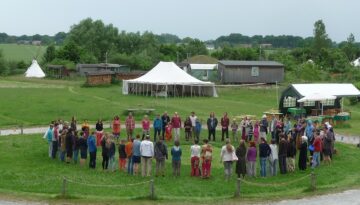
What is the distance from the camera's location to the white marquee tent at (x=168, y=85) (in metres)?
48.8

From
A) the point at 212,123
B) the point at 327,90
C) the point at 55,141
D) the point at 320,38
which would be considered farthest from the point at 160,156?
the point at 320,38

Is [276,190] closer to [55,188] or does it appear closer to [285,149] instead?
[285,149]

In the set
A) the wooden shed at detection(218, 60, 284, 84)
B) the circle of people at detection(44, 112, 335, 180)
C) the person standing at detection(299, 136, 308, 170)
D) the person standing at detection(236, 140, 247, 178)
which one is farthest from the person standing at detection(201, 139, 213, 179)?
the wooden shed at detection(218, 60, 284, 84)

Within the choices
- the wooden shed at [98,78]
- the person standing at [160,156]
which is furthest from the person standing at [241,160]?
the wooden shed at [98,78]

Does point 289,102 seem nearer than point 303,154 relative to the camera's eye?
No

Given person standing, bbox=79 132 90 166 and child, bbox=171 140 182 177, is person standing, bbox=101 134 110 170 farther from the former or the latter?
child, bbox=171 140 182 177

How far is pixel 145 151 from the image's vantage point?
18.7 metres

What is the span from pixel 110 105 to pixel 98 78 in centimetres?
1913

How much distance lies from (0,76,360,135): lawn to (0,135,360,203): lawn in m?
11.1

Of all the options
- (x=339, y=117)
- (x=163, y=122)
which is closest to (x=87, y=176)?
(x=163, y=122)

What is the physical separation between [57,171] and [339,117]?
766 inches

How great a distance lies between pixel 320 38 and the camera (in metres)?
105

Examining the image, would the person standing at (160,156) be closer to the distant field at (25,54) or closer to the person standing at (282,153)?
the person standing at (282,153)

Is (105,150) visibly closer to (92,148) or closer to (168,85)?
(92,148)
